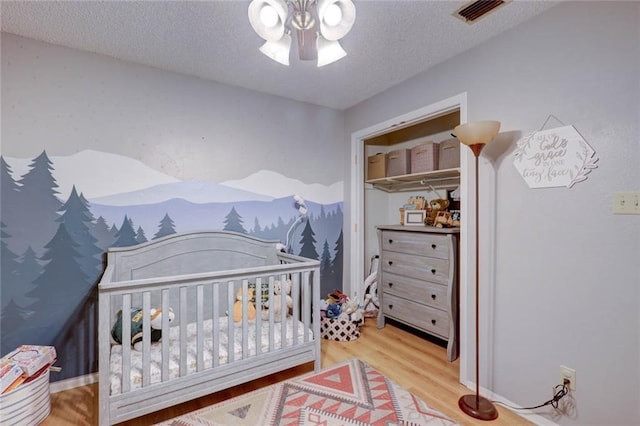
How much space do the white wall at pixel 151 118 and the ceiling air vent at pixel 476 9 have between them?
1.69 metres

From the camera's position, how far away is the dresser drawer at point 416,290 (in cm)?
252

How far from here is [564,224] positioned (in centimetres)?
163

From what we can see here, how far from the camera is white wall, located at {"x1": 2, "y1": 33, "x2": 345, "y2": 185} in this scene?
6.54 ft

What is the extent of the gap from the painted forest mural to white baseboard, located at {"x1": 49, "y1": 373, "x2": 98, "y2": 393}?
0.03 metres

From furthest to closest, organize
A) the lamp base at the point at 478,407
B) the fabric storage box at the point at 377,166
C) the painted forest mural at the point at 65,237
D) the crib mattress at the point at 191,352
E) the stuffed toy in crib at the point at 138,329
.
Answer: the fabric storage box at the point at 377,166
the painted forest mural at the point at 65,237
the stuffed toy in crib at the point at 138,329
the lamp base at the point at 478,407
the crib mattress at the point at 191,352

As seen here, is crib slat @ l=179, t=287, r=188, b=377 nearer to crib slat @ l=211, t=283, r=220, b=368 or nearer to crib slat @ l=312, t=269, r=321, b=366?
crib slat @ l=211, t=283, r=220, b=368

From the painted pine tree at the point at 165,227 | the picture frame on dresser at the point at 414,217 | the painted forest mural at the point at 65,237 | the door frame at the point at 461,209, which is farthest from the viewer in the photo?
the picture frame on dresser at the point at 414,217

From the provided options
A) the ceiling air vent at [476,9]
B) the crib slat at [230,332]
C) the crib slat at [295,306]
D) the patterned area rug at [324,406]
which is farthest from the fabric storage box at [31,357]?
the ceiling air vent at [476,9]

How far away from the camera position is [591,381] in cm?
153

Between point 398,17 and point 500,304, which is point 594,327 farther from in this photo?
point 398,17

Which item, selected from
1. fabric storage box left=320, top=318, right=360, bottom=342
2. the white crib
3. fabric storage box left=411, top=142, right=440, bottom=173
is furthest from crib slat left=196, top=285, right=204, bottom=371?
fabric storage box left=411, top=142, right=440, bottom=173

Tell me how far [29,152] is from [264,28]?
1834 mm

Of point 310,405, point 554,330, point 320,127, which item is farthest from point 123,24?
point 554,330

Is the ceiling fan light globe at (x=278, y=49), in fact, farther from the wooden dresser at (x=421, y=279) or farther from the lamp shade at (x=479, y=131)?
the wooden dresser at (x=421, y=279)
